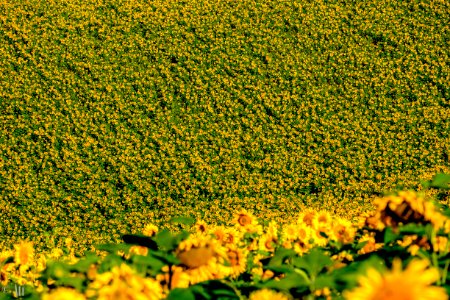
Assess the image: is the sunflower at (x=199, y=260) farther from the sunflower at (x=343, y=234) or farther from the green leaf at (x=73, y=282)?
the sunflower at (x=343, y=234)

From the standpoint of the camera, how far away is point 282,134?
18.9 feet

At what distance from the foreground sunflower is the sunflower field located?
460 cm

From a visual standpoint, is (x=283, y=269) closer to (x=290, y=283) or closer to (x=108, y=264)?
(x=290, y=283)

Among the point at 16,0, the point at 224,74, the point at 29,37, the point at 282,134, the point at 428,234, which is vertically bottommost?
the point at 428,234

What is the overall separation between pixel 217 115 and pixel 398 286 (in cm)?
488

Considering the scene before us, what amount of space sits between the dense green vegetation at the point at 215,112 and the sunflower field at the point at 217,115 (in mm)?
14

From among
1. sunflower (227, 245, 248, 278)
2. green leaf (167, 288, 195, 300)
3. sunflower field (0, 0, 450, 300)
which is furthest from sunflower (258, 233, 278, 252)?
sunflower field (0, 0, 450, 300)

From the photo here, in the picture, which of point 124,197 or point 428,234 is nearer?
point 428,234

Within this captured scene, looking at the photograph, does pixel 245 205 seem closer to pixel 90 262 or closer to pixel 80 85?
pixel 80 85


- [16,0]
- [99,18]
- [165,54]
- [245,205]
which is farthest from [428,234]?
[16,0]

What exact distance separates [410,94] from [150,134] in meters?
2.72

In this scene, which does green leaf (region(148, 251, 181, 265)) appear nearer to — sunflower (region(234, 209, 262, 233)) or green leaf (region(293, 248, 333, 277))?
green leaf (region(293, 248, 333, 277))

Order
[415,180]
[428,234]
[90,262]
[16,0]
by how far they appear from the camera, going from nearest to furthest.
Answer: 1. [428,234]
2. [90,262]
3. [415,180]
4. [16,0]

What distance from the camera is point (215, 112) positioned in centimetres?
581
